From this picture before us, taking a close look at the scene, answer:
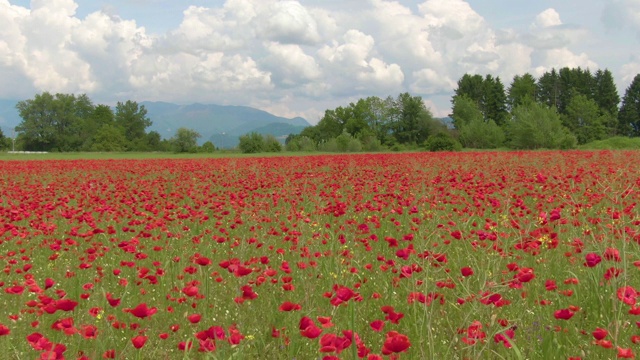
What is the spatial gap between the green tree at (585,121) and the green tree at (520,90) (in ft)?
41.5

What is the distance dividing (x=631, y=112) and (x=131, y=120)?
100m

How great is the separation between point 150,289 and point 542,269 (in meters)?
3.58

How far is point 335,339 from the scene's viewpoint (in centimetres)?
203

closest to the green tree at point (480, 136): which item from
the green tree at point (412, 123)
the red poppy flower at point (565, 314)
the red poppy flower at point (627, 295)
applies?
the green tree at point (412, 123)

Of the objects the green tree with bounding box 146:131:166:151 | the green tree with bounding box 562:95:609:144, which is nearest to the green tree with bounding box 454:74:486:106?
the green tree with bounding box 562:95:609:144

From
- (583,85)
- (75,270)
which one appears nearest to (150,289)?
(75,270)

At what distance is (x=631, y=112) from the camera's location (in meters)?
79.6

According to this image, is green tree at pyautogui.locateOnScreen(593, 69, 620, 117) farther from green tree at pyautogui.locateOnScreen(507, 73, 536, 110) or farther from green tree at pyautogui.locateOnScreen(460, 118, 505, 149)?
green tree at pyautogui.locateOnScreen(460, 118, 505, 149)

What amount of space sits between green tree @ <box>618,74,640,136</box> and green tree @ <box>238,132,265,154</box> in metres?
56.2

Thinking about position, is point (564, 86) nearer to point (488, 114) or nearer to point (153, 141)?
point (488, 114)

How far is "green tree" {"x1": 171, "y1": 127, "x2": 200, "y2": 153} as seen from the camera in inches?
3044

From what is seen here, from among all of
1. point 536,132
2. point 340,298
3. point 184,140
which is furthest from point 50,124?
point 340,298

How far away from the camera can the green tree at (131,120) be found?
391ft

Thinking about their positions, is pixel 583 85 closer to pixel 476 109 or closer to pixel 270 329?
pixel 476 109
